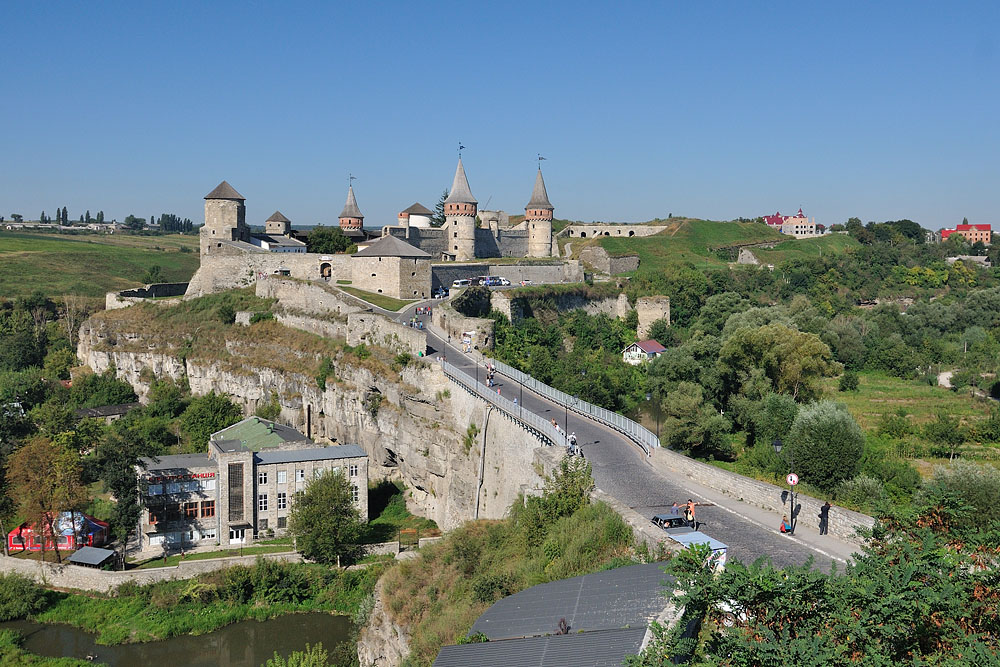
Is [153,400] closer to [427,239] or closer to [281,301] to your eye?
[281,301]

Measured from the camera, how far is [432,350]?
37.2 m

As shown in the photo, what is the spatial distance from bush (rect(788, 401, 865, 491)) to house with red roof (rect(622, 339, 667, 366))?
24.3 metres

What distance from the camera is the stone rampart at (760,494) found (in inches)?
677

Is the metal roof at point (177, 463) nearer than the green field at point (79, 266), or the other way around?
the metal roof at point (177, 463)

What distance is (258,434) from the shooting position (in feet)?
128

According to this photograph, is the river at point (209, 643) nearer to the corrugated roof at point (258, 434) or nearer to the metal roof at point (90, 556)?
the metal roof at point (90, 556)

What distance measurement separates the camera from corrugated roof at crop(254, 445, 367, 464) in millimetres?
35688

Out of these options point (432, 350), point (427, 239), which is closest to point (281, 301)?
point (427, 239)

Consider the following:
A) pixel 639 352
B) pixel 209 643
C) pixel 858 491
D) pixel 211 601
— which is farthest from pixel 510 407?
pixel 639 352

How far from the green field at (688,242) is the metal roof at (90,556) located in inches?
1810

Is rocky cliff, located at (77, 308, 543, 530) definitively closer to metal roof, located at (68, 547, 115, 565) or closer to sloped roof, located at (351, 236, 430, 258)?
sloped roof, located at (351, 236, 430, 258)

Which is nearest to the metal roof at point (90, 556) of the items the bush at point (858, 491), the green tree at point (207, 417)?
the green tree at point (207, 417)

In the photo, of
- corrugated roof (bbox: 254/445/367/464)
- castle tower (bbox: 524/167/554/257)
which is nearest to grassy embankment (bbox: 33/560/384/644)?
corrugated roof (bbox: 254/445/367/464)

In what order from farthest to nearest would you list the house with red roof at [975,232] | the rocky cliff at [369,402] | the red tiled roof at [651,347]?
1. the house with red roof at [975,232]
2. the red tiled roof at [651,347]
3. the rocky cliff at [369,402]
